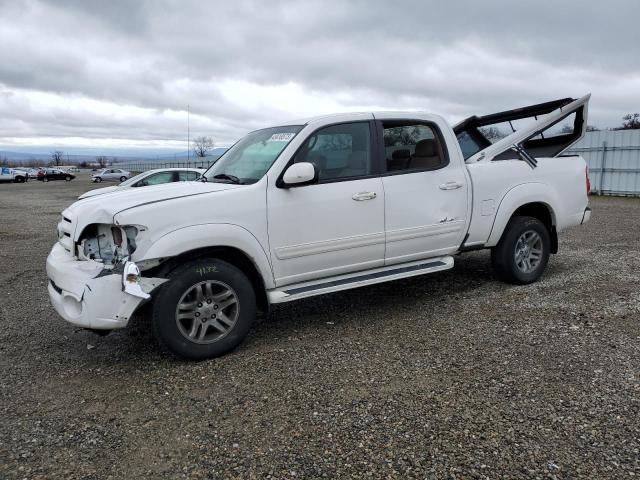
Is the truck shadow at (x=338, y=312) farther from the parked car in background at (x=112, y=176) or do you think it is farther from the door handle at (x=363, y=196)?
the parked car in background at (x=112, y=176)

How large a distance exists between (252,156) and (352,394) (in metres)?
2.39

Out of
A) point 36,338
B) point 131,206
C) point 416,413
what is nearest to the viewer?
point 416,413

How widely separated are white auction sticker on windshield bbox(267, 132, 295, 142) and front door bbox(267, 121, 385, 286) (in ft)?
0.56

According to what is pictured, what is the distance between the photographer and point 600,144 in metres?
19.4

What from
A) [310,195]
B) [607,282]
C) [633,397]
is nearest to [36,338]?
[310,195]

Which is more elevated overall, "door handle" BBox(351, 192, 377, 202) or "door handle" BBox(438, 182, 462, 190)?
"door handle" BBox(438, 182, 462, 190)

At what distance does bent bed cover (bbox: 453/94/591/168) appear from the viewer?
577 centimetres

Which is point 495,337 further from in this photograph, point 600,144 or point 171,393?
point 600,144

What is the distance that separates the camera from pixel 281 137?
15.2 ft

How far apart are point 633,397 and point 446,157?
2.73 meters

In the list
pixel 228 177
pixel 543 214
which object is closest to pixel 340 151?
pixel 228 177

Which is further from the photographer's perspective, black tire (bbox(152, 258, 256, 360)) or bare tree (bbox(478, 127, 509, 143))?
bare tree (bbox(478, 127, 509, 143))

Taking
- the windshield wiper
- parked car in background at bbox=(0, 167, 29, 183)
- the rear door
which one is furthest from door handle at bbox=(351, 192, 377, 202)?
parked car in background at bbox=(0, 167, 29, 183)

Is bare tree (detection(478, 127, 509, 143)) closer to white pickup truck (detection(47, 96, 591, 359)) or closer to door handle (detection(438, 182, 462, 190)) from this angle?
white pickup truck (detection(47, 96, 591, 359))
